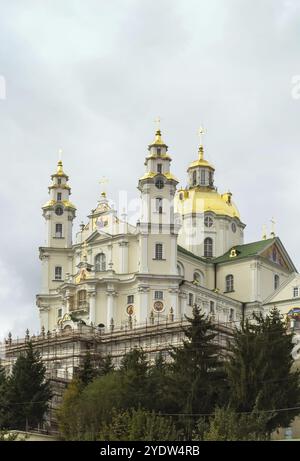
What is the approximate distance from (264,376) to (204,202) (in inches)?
2183

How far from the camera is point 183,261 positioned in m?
109

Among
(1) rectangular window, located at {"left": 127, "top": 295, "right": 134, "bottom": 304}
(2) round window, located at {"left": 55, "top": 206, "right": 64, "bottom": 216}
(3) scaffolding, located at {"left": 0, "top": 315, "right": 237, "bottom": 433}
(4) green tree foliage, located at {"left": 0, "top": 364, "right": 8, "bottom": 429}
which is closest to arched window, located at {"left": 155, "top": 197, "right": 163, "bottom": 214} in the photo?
(1) rectangular window, located at {"left": 127, "top": 295, "right": 134, "bottom": 304}

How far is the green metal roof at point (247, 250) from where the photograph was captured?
112500 mm

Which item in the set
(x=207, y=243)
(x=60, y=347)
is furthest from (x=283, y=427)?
(x=207, y=243)

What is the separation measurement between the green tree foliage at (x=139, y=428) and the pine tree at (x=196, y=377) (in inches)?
124

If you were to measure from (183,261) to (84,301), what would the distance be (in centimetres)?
1198

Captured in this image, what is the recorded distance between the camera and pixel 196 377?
64188 mm

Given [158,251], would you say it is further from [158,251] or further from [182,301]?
[182,301]

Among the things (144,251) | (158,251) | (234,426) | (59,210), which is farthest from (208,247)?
(234,426)

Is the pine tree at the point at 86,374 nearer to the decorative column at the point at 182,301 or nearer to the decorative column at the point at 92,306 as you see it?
the decorative column at the point at 92,306

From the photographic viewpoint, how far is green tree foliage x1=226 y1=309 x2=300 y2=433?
204 feet

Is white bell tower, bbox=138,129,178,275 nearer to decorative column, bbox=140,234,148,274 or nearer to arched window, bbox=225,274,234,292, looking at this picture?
decorative column, bbox=140,234,148,274

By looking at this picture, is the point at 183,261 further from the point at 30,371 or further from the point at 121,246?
the point at 30,371

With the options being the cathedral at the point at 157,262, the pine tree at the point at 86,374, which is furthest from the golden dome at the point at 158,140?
the pine tree at the point at 86,374
